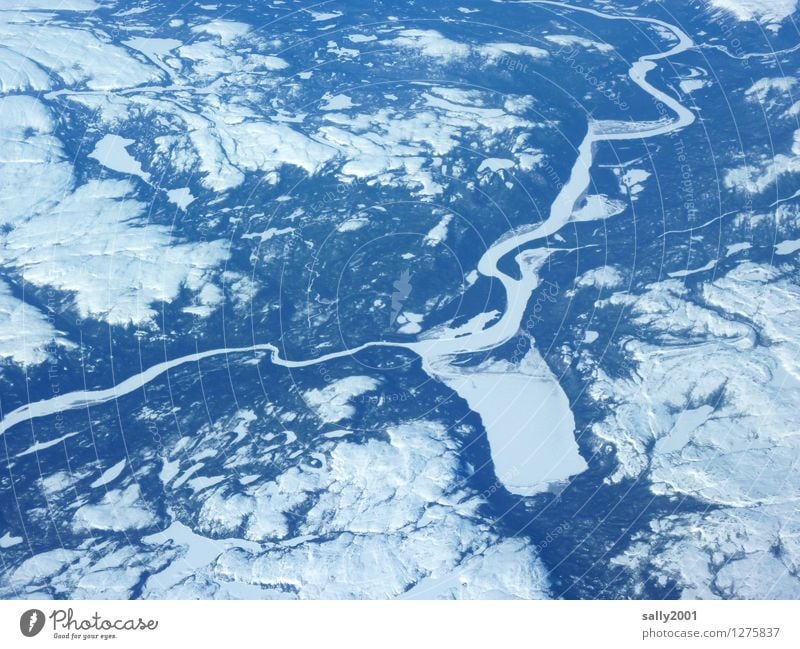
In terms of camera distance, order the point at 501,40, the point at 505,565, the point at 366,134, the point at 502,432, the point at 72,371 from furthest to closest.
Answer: the point at 501,40 → the point at 366,134 → the point at 72,371 → the point at 502,432 → the point at 505,565

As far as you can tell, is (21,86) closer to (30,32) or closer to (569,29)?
(30,32)

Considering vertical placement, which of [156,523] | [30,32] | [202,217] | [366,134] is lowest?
[156,523]

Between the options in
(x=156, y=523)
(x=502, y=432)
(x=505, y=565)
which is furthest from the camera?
(x=502, y=432)

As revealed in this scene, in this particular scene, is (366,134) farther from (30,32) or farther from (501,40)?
(30,32)

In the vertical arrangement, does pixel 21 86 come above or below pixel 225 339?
above

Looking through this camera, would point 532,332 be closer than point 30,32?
Yes

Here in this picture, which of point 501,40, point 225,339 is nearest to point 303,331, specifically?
point 225,339
